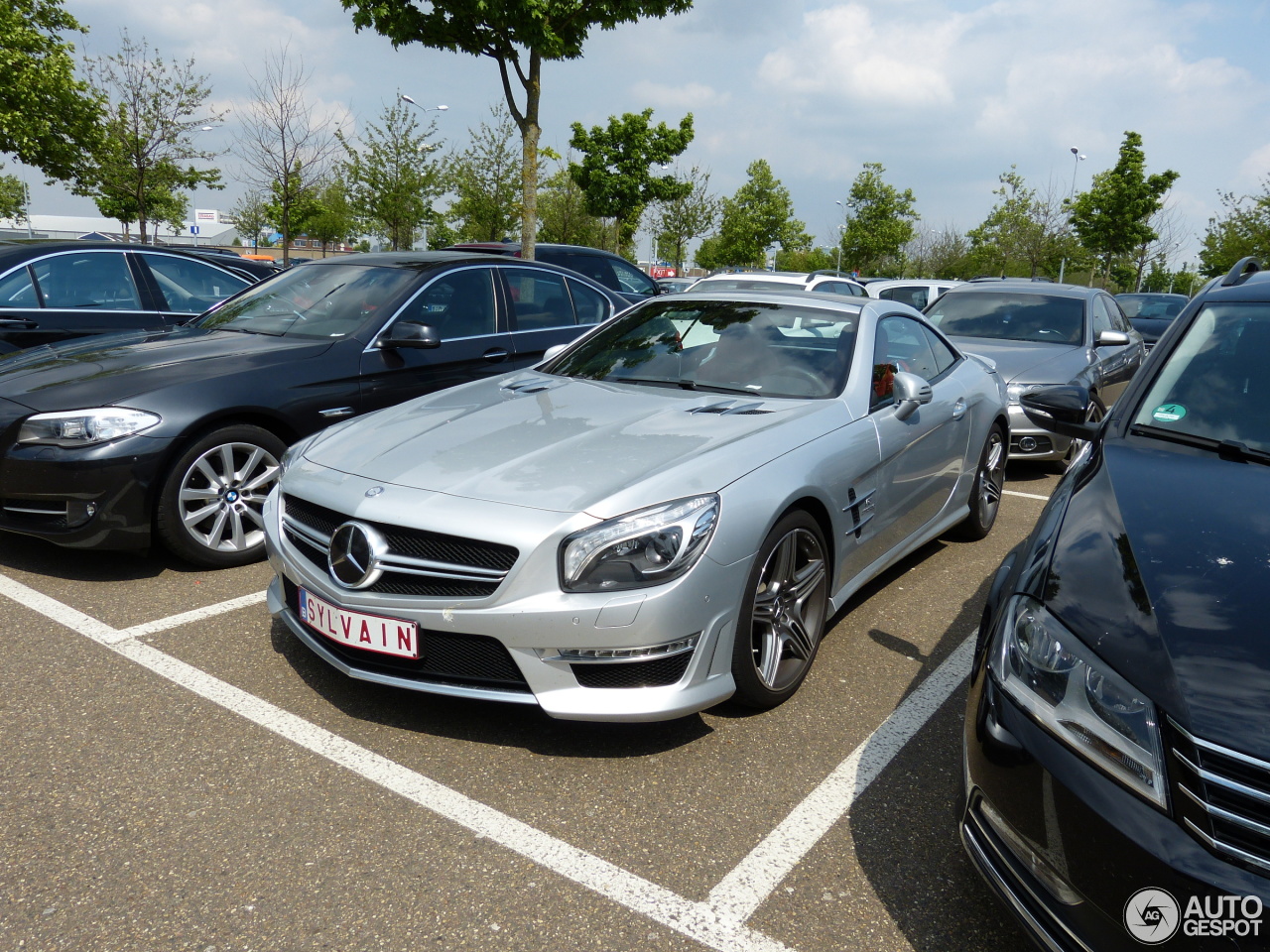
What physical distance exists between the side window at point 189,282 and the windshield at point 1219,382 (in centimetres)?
642

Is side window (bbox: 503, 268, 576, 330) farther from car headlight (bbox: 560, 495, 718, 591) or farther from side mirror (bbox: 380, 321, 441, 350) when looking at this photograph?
car headlight (bbox: 560, 495, 718, 591)

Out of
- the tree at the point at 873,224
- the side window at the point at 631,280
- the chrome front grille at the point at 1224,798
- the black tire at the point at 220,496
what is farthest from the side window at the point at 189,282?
the tree at the point at 873,224

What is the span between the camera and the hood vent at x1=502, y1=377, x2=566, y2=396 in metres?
3.96

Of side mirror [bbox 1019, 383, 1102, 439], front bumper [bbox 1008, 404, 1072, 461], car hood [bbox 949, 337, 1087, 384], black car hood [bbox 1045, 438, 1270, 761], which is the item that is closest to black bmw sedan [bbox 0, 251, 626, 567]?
side mirror [bbox 1019, 383, 1102, 439]

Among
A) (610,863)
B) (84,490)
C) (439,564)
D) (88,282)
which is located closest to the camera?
(610,863)

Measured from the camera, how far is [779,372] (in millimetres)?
3807

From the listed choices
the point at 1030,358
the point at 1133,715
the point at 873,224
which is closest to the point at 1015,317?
the point at 1030,358

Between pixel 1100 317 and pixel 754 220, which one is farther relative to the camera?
pixel 754 220

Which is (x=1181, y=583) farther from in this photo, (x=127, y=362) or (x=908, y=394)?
(x=127, y=362)

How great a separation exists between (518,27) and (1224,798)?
12029 millimetres

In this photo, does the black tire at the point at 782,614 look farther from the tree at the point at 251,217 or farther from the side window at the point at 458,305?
the tree at the point at 251,217

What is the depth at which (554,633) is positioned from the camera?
8.38 ft

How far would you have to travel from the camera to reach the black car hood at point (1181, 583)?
1.63m

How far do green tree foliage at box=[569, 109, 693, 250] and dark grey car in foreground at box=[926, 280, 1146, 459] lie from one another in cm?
1808
